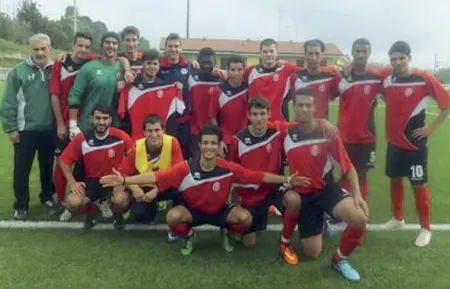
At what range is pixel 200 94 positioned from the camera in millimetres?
6125

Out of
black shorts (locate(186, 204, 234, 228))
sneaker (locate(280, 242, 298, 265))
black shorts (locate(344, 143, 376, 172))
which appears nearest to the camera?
sneaker (locate(280, 242, 298, 265))

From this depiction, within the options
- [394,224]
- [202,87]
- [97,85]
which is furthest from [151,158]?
[394,224]

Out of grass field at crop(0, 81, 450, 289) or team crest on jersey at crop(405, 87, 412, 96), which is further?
team crest on jersey at crop(405, 87, 412, 96)

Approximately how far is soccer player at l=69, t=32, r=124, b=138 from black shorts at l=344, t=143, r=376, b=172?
104 inches

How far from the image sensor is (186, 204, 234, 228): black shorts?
4.89 meters

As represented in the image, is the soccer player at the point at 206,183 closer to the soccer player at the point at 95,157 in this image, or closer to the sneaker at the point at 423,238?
the soccer player at the point at 95,157

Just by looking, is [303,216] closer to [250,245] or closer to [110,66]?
[250,245]

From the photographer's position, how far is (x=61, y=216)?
5.83 m

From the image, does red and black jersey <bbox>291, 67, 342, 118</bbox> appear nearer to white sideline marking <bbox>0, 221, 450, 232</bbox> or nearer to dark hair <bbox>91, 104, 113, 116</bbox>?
white sideline marking <bbox>0, 221, 450, 232</bbox>

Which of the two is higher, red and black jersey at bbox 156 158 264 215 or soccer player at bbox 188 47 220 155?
soccer player at bbox 188 47 220 155

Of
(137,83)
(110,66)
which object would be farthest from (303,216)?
(110,66)

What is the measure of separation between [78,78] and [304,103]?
8.55ft

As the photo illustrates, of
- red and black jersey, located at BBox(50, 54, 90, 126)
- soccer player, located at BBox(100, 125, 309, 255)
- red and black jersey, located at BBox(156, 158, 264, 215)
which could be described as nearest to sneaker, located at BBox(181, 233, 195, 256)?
soccer player, located at BBox(100, 125, 309, 255)

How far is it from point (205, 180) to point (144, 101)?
1473 mm
